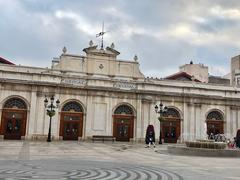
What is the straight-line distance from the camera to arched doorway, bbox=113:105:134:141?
150 feet

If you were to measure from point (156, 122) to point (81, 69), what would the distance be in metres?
11.9

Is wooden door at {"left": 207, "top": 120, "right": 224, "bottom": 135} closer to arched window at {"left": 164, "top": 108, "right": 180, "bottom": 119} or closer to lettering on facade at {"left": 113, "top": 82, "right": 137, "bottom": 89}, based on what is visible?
arched window at {"left": 164, "top": 108, "right": 180, "bottom": 119}

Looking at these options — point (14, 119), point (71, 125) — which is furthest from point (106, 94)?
point (14, 119)

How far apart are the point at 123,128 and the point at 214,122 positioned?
13.3m

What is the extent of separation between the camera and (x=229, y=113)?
49875 mm

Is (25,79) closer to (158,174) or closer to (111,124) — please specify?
(111,124)

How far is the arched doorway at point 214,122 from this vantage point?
4949 cm

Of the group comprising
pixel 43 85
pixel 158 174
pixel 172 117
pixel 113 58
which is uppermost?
pixel 113 58

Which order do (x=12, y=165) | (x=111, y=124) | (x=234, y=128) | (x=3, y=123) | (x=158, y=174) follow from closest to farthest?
(x=158, y=174) < (x=12, y=165) < (x=3, y=123) < (x=111, y=124) < (x=234, y=128)

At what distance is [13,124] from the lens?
42344 mm

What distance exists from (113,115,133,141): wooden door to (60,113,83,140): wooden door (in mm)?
4509

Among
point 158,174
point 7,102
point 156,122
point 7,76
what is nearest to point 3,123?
point 7,102

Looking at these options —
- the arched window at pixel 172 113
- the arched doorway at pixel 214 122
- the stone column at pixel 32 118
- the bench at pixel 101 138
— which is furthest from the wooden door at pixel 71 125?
the arched doorway at pixel 214 122

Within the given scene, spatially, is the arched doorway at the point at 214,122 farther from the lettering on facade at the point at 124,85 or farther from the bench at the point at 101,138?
the bench at the point at 101,138
